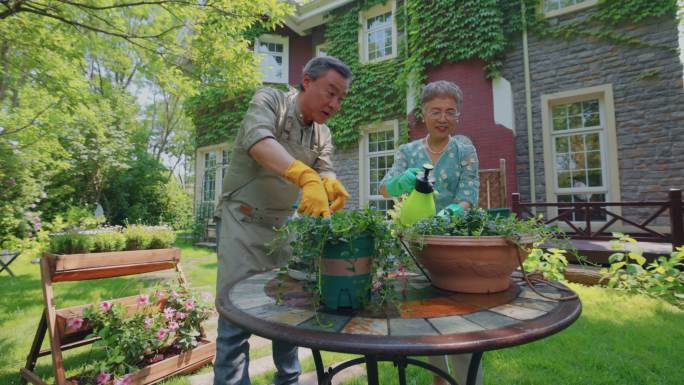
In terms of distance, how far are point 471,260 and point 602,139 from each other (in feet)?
20.4

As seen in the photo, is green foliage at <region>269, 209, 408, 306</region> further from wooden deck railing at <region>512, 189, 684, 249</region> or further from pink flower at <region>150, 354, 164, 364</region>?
wooden deck railing at <region>512, 189, 684, 249</region>

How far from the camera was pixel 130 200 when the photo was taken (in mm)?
11406

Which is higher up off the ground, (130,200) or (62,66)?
(62,66)

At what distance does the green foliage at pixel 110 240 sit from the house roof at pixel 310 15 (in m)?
7.14

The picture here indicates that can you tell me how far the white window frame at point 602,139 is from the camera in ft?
17.4

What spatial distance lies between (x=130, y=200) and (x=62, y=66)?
848 centimetres

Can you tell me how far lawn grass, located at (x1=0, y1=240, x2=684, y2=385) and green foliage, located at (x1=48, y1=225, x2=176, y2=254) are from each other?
1.06ft

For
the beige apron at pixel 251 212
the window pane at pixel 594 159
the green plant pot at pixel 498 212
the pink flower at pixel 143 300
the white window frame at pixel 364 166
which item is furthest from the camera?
the white window frame at pixel 364 166

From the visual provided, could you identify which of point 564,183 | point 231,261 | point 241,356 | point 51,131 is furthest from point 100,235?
point 564,183

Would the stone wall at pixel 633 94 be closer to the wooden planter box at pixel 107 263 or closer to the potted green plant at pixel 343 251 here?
the wooden planter box at pixel 107 263

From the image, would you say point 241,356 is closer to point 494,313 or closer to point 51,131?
point 494,313

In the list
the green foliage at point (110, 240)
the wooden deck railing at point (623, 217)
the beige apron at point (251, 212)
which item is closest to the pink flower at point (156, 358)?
the green foliage at point (110, 240)

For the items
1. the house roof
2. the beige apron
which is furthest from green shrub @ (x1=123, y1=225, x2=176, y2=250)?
the house roof

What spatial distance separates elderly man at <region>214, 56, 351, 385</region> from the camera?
1438mm
